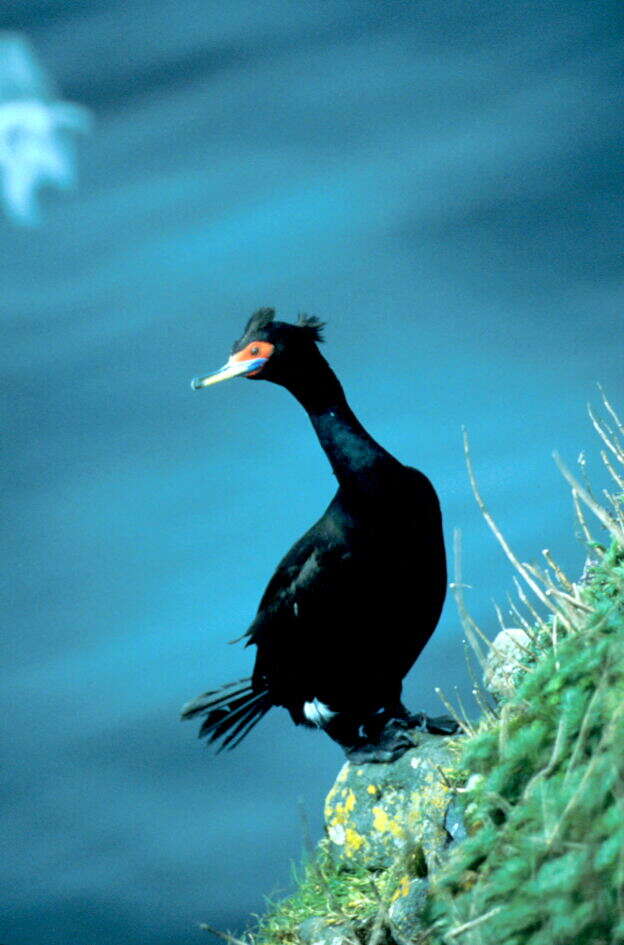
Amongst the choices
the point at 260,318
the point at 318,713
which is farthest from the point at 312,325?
the point at 318,713

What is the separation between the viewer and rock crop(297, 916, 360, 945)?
4062 mm

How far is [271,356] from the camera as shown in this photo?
542 centimetres

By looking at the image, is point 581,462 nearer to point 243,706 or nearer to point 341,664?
point 341,664

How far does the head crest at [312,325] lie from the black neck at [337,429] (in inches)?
4.9

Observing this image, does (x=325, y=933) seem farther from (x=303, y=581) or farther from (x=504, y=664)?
(x=303, y=581)

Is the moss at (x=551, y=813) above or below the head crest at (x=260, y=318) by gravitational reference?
below

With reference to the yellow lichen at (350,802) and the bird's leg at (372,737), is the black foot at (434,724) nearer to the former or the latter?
the bird's leg at (372,737)

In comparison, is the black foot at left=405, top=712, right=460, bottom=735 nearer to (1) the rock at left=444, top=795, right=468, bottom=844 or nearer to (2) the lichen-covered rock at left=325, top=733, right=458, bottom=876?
(2) the lichen-covered rock at left=325, top=733, right=458, bottom=876

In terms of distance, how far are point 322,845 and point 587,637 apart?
1.99 meters

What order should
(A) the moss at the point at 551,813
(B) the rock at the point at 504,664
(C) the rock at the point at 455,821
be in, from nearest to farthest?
(A) the moss at the point at 551,813
(C) the rock at the point at 455,821
(B) the rock at the point at 504,664

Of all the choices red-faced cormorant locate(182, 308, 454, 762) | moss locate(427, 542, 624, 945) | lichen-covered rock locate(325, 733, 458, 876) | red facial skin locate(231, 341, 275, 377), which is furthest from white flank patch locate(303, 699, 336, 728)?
moss locate(427, 542, 624, 945)

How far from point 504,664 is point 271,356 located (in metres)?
1.59

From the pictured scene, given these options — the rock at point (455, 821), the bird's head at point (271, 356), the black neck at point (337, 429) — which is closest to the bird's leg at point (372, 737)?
the rock at point (455, 821)

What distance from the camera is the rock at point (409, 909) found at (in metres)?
3.76
